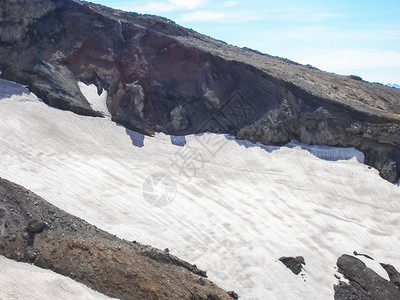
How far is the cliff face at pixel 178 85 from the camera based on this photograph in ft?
68.4

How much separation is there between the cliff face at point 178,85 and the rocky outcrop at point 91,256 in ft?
33.0

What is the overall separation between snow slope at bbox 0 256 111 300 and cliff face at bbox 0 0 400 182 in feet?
40.0

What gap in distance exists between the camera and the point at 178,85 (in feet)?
77.2

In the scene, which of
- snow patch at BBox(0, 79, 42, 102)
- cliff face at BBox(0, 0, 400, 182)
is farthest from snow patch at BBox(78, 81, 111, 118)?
snow patch at BBox(0, 79, 42, 102)

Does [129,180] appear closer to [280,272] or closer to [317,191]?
[280,272]

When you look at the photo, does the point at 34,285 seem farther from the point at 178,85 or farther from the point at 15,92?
the point at 178,85

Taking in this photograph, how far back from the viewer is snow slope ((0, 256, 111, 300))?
8517 millimetres

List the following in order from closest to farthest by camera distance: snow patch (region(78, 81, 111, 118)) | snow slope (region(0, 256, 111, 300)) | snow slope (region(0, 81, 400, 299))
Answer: snow slope (region(0, 256, 111, 300)) → snow slope (region(0, 81, 400, 299)) → snow patch (region(78, 81, 111, 118))

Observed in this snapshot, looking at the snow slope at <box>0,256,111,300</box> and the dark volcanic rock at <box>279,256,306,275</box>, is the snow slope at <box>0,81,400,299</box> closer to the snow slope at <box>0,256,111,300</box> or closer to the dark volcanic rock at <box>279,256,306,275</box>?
the dark volcanic rock at <box>279,256,306,275</box>

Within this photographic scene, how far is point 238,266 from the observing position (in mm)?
12820

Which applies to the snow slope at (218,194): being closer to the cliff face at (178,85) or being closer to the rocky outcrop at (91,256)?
the cliff face at (178,85)

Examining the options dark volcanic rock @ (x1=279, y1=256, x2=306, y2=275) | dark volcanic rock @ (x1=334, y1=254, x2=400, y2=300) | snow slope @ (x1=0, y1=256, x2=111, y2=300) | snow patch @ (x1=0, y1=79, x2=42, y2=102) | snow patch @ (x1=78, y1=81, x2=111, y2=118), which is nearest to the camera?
snow slope @ (x1=0, y1=256, x2=111, y2=300)

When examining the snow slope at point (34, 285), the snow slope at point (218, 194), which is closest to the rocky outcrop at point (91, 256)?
the snow slope at point (34, 285)

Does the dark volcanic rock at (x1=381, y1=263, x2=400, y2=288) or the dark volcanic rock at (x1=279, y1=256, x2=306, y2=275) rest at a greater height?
the dark volcanic rock at (x1=381, y1=263, x2=400, y2=288)
